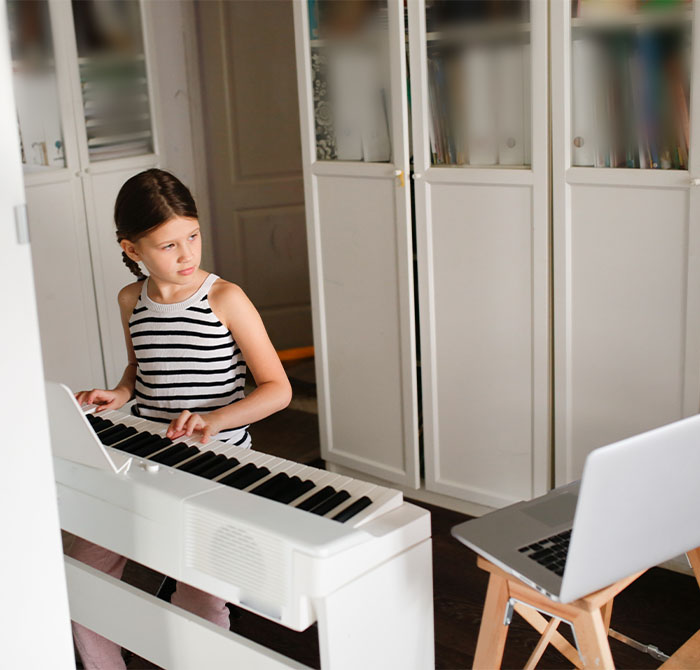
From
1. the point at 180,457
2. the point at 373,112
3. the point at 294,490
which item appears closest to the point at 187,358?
the point at 180,457

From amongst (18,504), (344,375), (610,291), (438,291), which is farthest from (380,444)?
(18,504)

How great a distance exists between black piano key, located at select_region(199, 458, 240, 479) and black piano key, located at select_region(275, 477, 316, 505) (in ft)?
0.45

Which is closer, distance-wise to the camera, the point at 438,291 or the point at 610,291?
the point at 610,291

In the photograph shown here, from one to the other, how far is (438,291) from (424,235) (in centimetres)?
17

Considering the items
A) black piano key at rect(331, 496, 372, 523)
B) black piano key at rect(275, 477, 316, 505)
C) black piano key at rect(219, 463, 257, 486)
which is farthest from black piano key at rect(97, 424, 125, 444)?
black piano key at rect(331, 496, 372, 523)

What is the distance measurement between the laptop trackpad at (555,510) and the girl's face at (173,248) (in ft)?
2.76

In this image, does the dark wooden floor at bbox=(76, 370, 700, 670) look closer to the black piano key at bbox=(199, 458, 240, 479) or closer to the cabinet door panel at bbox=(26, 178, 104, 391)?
the black piano key at bbox=(199, 458, 240, 479)

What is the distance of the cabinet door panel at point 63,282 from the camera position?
3578 mm

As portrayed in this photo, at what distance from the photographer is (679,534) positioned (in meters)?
1.63

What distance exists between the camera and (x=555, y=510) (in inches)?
73.2

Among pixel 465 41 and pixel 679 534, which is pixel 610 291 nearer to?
pixel 465 41

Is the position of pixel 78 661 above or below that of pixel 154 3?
below

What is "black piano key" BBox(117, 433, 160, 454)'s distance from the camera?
1862 mm

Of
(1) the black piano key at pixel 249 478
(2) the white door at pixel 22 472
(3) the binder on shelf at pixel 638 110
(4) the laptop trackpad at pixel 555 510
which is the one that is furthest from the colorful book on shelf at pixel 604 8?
(2) the white door at pixel 22 472
